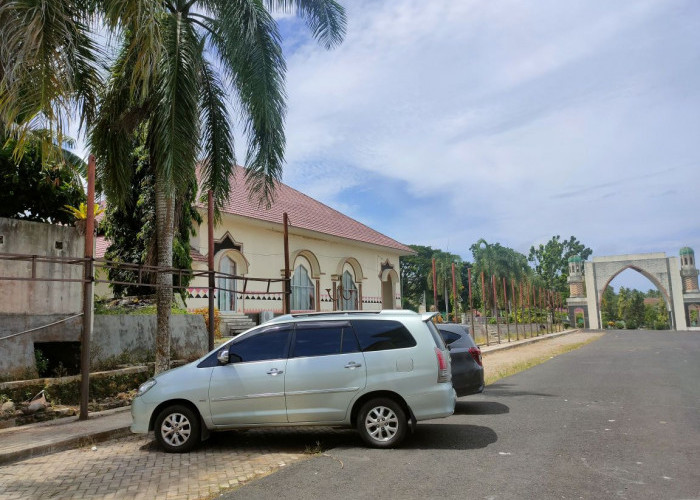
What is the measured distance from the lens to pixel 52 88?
25.0 feet

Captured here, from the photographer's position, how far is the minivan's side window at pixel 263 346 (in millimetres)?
7207

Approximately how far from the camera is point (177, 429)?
704 cm

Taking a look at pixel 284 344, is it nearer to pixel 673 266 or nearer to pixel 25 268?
pixel 25 268

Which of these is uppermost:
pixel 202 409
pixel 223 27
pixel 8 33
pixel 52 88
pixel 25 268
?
pixel 223 27

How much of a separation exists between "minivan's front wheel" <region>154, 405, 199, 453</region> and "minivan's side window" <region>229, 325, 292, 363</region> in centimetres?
90

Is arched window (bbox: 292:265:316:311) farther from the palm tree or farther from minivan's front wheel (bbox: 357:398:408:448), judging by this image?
minivan's front wheel (bbox: 357:398:408:448)

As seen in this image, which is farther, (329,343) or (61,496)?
(329,343)

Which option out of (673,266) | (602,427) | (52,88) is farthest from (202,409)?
(673,266)

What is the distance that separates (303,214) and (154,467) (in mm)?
21653

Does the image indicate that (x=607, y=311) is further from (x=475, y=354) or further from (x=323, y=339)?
(x=323, y=339)

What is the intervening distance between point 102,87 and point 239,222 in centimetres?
1277

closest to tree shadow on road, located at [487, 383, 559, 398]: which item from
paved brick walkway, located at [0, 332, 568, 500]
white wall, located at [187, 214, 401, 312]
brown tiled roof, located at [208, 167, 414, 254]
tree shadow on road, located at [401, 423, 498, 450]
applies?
tree shadow on road, located at [401, 423, 498, 450]

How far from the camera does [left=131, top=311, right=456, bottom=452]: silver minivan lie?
6781 mm

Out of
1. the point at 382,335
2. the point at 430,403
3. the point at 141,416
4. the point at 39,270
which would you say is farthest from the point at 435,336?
the point at 39,270
